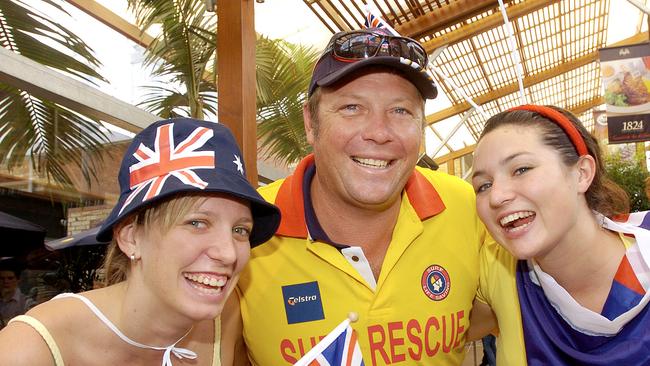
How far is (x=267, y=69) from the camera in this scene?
6535 mm

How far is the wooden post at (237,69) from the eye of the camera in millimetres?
3838

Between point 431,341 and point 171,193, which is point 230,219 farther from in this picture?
point 431,341

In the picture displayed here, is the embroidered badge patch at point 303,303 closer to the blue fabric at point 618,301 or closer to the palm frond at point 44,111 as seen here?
the blue fabric at point 618,301

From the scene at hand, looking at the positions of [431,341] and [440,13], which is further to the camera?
[440,13]

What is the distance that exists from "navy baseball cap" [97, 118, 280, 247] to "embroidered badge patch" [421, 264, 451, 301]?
71 centimetres

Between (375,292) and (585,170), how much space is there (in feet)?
2.69

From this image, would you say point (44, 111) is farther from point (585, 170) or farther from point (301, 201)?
point (585, 170)

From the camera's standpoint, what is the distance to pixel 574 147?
197cm

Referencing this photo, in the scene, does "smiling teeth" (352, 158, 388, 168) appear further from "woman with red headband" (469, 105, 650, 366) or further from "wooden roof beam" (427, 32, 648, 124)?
"wooden roof beam" (427, 32, 648, 124)

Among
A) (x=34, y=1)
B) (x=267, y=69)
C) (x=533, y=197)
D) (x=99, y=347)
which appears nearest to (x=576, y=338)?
(x=533, y=197)

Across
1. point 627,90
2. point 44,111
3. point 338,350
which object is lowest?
point 338,350

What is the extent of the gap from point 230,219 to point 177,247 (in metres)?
0.17

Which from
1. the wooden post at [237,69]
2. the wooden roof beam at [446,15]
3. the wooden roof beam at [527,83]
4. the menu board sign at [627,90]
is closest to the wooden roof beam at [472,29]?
the wooden roof beam at [446,15]

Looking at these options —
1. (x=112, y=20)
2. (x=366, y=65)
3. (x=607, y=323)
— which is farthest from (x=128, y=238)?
(x=112, y=20)
